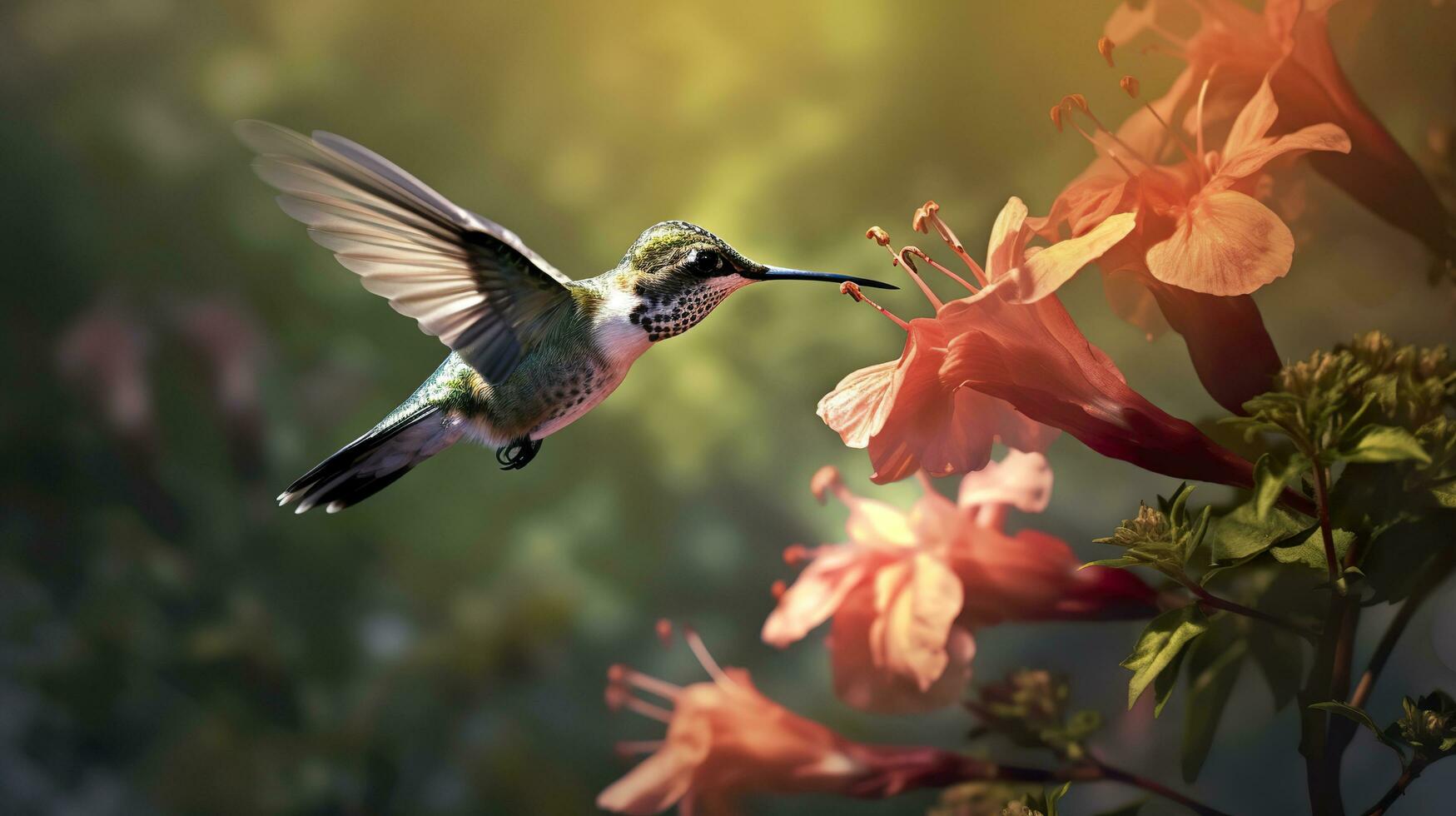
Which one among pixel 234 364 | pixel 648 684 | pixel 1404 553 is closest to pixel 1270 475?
pixel 1404 553

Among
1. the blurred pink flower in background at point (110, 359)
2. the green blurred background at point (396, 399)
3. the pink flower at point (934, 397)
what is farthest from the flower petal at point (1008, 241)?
the blurred pink flower in background at point (110, 359)

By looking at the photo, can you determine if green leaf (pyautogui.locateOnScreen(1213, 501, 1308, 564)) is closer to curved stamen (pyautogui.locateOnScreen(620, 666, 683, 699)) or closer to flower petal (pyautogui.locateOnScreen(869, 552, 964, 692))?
flower petal (pyautogui.locateOnScreen(869, 552, 964, 692))

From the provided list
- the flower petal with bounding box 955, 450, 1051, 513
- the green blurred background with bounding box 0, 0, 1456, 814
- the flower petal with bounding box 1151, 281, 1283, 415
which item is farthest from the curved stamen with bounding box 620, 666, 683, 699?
the flower petal with bounding box 1151, 281, 1283, 415

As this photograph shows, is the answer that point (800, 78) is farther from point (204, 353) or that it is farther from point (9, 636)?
point (9, 636)

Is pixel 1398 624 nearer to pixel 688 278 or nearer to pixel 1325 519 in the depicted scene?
pixel 1325 519

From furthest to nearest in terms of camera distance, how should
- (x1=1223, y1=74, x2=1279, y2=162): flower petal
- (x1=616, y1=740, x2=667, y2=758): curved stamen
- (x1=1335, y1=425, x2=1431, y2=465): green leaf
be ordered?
(x1=616, y1=740, x2=667, y2=758): curved stamen
(x1=1223, y1=74, x2=1279, y2=162): flower petal
(x1=1335, y1=425, x2=1431, y2=465): green leaf

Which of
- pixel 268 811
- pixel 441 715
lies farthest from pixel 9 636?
pixel 441 715
